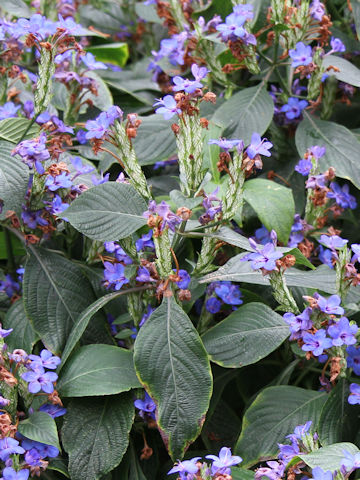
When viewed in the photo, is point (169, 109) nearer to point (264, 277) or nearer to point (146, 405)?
point (264, 277)

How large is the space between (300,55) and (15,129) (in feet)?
2.25

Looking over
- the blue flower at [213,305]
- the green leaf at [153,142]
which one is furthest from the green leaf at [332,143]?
the blue flower at [213,305]

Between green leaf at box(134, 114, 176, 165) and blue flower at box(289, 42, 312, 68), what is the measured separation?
0.34m

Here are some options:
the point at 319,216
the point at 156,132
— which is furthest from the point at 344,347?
the point at 156,132

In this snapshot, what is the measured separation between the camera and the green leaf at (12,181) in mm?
1295

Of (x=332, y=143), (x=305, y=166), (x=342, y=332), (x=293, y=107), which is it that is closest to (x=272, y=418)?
(x=342, y=332)

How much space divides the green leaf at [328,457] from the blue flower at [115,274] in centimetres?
46

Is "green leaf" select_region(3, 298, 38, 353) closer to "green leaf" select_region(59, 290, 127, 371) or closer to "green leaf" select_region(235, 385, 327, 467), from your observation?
"green leaf" select_region(59, 290, 127, 371)

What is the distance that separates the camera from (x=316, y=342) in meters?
1.17

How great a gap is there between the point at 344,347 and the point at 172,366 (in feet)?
1.05

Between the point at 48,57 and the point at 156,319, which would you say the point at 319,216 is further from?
the point at 48,57

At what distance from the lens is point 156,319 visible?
1.21 m

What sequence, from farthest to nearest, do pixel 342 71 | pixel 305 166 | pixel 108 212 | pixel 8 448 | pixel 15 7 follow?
pixel 15 7
pixel 342 71
pixel 305 166
pixel 108 212
pixel 8 448

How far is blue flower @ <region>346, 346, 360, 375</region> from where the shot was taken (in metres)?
1.27
